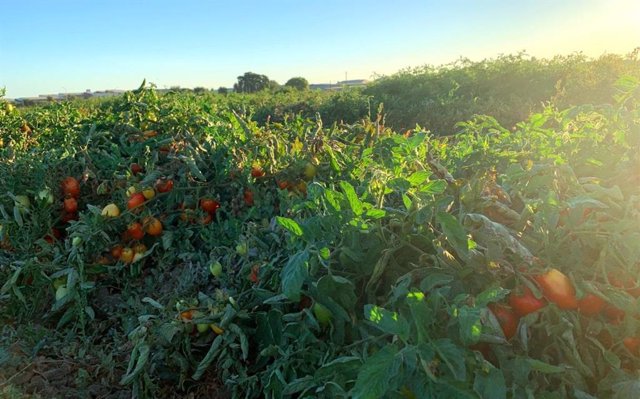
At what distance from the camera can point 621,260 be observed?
1.38m

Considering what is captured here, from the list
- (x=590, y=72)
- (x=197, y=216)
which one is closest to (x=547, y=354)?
(x=197, y=216)

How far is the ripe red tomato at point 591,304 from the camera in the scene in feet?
4.43

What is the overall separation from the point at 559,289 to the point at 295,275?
0.61 meters

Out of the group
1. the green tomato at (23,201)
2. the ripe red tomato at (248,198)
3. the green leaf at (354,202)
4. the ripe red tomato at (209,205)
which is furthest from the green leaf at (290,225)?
the green tomato at (23,201)

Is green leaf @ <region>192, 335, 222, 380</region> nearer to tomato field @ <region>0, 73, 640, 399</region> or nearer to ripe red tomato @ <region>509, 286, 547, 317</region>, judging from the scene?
tomato field @ <region>0, 73, 640, 399</region>

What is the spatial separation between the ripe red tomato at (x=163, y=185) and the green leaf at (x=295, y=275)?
150 centimetres

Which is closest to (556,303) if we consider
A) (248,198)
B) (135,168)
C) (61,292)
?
(248,198)

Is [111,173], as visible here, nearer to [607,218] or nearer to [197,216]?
[197,216]

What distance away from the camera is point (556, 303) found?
4.43 ft

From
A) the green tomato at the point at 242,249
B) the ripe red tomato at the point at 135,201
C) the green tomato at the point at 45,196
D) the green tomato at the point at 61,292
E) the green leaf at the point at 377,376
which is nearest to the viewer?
the green leaf at the point at 377,376

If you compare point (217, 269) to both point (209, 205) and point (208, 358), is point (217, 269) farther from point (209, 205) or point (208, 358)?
point (209, 205)

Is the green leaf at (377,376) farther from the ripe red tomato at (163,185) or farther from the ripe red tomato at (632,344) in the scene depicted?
the ripe red tomato at (163,185)

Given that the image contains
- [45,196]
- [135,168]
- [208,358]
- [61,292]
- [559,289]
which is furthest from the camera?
[135,168]

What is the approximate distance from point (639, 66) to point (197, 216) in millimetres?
7780
